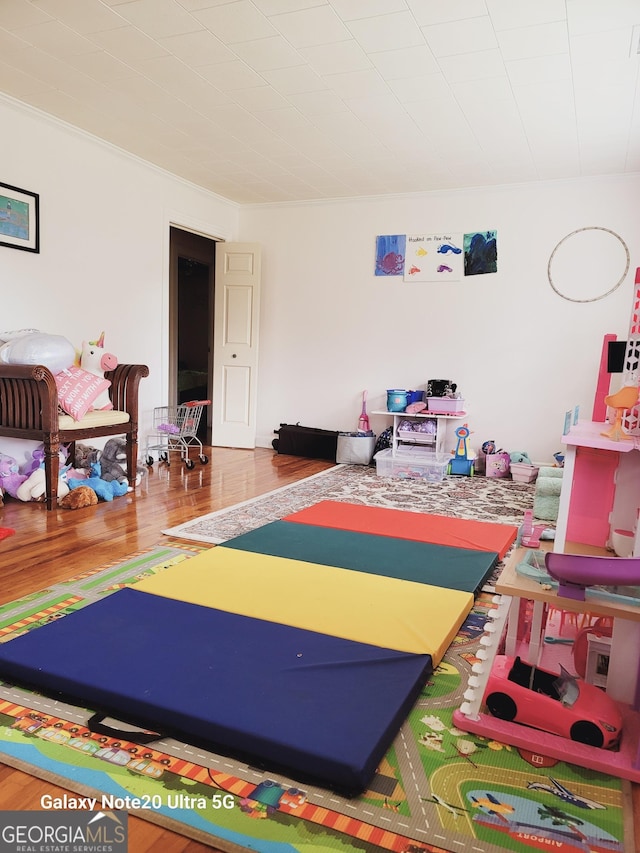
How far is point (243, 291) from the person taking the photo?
6.37m

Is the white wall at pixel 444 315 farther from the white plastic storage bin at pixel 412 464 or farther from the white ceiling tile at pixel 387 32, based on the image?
the white ceiling tile at pixel 387 32

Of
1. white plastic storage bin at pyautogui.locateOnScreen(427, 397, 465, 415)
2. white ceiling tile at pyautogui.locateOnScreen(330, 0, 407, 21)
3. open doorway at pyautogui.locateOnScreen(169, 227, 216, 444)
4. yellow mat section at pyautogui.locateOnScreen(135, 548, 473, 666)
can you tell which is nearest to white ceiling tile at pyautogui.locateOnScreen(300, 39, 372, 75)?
white ceiling tile at pyautogui.locateOnScreen(330, 0, 407, 21)

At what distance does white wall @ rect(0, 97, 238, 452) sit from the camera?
4.22 m

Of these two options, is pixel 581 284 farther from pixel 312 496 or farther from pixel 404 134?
pixel 312 496

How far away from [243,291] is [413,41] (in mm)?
3532

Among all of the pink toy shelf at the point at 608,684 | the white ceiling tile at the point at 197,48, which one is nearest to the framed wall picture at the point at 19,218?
the white ceiling tile at the point at 197,48

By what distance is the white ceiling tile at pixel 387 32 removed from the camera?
2.94 meters

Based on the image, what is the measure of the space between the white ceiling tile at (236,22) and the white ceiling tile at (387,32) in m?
0.45

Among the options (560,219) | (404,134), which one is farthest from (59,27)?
(560,219)

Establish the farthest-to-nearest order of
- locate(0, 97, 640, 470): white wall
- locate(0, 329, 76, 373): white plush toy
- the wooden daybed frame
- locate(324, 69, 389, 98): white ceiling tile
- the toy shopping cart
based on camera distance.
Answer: the toy shopping cart, locate(0, 97, 640, 470): white wall, locate(0, 329, 76, 373): white plush toy, the wooden daybed frame, locate(324, 69, 389, 98): white ceiling tile

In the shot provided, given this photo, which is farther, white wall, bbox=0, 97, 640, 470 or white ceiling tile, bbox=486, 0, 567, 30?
white wall, bbox=0, 97, 640, 470

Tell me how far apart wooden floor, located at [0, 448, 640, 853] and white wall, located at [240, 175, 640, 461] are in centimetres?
133

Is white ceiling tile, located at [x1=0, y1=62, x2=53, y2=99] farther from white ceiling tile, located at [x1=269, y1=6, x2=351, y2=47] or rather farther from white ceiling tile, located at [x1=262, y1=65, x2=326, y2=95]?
white ceiling tile, located at [x1=269, y1=6, x2=351, y2=47]

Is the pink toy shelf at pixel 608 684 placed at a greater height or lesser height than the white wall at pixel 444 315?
lesser
